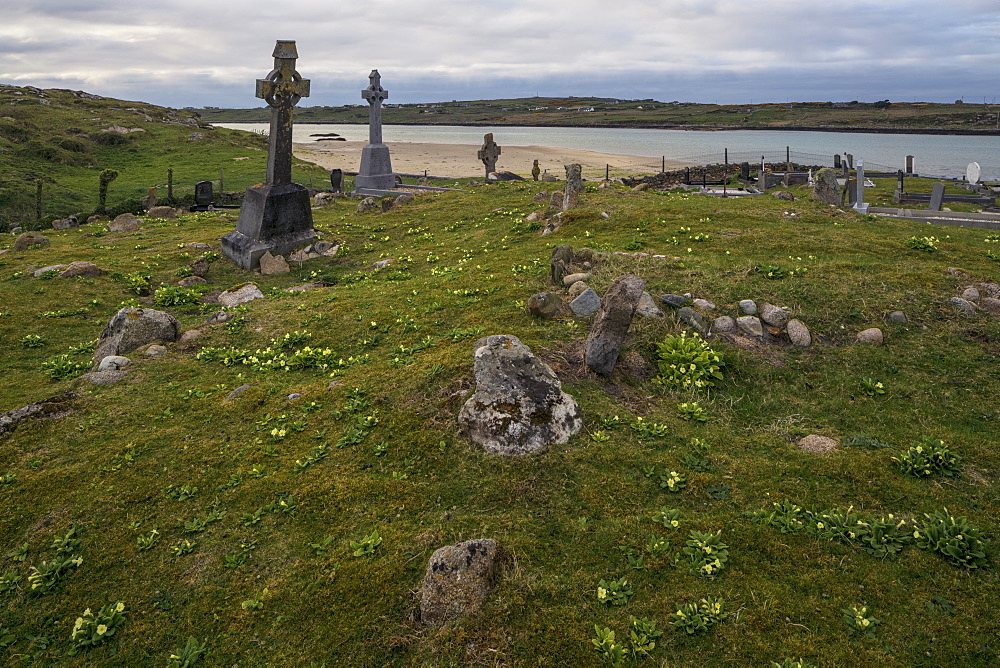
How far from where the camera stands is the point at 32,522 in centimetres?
686

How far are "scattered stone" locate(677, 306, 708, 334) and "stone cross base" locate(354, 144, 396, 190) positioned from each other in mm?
27046

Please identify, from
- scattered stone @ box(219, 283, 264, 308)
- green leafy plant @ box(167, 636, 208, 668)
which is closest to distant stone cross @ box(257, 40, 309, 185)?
scattered stone @ box(219, 283, 264, 308)

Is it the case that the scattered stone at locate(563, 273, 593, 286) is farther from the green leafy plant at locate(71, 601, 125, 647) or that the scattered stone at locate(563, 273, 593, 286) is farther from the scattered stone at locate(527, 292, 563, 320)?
the green leafy plant at locate(71, 601, 125, 647)

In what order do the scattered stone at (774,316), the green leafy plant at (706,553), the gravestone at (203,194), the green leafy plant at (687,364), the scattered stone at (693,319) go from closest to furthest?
the green leafy plant at (706,553) < the green leafy plant at (687,364) < the scattered stone at (693,319) < the scattered stone at (774,316) < the gravestone at (203,194)

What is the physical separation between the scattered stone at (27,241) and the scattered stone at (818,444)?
26.1 m

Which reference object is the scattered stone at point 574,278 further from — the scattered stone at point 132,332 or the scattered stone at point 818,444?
the scattered stone at point 132,332

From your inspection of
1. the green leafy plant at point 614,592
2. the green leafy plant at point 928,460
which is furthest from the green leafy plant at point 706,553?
the green leafy plant at point 928,460

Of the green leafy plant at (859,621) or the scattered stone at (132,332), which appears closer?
the green leafy plant at (859,621)

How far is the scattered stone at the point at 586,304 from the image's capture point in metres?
11.6

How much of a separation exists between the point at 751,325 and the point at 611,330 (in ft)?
12.4

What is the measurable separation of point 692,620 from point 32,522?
25.3 ft

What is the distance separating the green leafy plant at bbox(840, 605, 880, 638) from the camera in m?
4.70

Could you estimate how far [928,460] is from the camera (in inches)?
280

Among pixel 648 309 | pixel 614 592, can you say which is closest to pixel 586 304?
pixel 648 309
